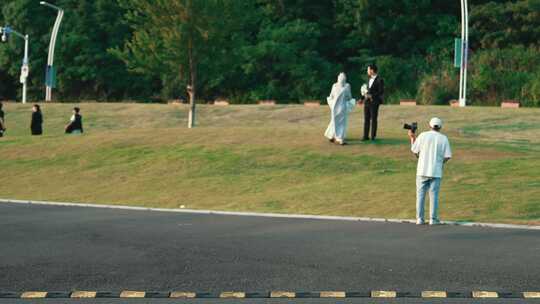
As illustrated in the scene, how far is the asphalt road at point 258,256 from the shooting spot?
9.66m

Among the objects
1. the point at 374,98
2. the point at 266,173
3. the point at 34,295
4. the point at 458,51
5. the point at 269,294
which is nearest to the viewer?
the point at 34,295

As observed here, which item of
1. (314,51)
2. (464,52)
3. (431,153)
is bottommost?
(431,153)

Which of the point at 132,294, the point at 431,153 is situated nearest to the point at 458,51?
the point at 431,153

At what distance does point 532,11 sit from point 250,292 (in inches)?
2236

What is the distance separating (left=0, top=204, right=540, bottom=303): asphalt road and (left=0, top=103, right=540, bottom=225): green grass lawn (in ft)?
10.7

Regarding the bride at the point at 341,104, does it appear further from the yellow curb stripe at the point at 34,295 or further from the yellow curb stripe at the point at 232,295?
the yellow curb stripe at the point at 34,295

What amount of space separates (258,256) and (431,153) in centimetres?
463

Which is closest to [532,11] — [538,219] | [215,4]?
[215,4]

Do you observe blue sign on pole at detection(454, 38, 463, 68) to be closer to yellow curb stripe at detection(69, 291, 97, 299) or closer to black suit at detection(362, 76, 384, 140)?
black suit at detection(362, 76, 384, 140)

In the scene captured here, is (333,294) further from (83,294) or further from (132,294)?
(83,294)

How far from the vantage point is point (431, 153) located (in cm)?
1498

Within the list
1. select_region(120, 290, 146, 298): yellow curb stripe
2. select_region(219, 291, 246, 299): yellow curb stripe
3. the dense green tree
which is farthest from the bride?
the dense green tree

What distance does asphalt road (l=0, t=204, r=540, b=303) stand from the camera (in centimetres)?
966

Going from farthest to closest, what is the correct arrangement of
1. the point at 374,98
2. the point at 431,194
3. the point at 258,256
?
1. the point at 374,98
2. the point at 431,194
3. the point at 258,256
